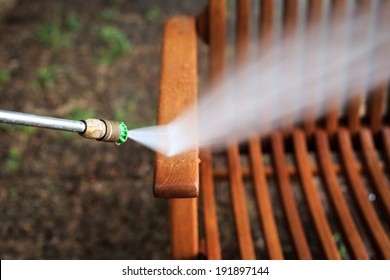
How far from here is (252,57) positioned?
1675mm

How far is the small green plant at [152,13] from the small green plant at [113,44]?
0.23 meters

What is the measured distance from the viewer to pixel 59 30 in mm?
3109

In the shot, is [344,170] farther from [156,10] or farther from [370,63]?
[156,10]

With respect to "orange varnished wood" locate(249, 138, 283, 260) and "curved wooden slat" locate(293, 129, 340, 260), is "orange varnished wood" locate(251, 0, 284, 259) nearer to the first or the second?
"orange varnished wood" locate(249, 138, 283, 260)

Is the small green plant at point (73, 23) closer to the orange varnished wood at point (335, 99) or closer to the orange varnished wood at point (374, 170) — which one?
the orange varnished wood at point (335, 99)

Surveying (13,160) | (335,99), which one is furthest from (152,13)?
(335,99)

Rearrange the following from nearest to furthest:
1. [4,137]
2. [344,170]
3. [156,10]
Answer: [344,170] → [4,137] → [156,10]

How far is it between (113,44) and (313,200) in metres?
1.89

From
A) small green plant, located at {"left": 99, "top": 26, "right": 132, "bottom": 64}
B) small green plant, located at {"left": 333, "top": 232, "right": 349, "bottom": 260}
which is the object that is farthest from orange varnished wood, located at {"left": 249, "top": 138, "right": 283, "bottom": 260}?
small green plant, located at {"left": 99, "top": 26, "right": 132, "bottom": 64}

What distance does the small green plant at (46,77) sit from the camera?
281 cm

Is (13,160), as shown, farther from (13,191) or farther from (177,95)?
(177,95)

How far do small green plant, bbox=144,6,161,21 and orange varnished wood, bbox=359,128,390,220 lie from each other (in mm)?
1884

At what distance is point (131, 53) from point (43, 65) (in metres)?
0.53
